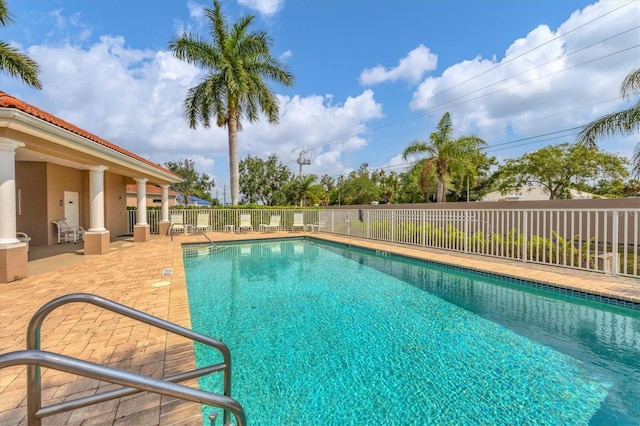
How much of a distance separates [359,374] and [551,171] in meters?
32.4

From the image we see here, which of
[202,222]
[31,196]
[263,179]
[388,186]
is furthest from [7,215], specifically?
[388,186]

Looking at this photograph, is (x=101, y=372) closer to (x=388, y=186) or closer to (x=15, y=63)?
(x=15, y=63)

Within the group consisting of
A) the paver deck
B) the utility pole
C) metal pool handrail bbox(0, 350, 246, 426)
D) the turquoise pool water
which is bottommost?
the turquoise pool water

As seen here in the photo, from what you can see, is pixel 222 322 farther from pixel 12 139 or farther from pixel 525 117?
pixel 525 117

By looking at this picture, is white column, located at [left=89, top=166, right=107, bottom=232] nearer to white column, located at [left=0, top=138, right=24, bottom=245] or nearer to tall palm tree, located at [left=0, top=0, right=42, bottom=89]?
white column, located at [left=0, top=138, right=24, bottom=245]

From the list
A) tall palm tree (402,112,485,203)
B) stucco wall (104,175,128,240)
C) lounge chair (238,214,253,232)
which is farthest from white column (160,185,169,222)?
tall palm tree (402,112,485,203)

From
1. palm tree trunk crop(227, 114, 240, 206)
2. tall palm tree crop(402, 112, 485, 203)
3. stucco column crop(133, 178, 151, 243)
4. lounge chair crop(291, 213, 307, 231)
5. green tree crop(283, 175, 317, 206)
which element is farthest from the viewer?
green tree crop(283, 175, 317, 206)

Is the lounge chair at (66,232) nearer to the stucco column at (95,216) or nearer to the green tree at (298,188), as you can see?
the stucco column at (95,216)

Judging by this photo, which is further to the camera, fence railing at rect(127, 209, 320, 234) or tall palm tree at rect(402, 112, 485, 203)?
tall palm tree at rect(402, 112, 485, 203)

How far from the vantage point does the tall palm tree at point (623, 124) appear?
10.5 m

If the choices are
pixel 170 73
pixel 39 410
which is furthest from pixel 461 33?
pixel 39 410

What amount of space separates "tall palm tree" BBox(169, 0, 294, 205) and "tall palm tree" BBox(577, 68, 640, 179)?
1539 cm

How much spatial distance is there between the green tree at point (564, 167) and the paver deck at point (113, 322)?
24650mm

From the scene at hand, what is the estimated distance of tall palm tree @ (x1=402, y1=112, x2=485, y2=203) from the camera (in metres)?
21.6
